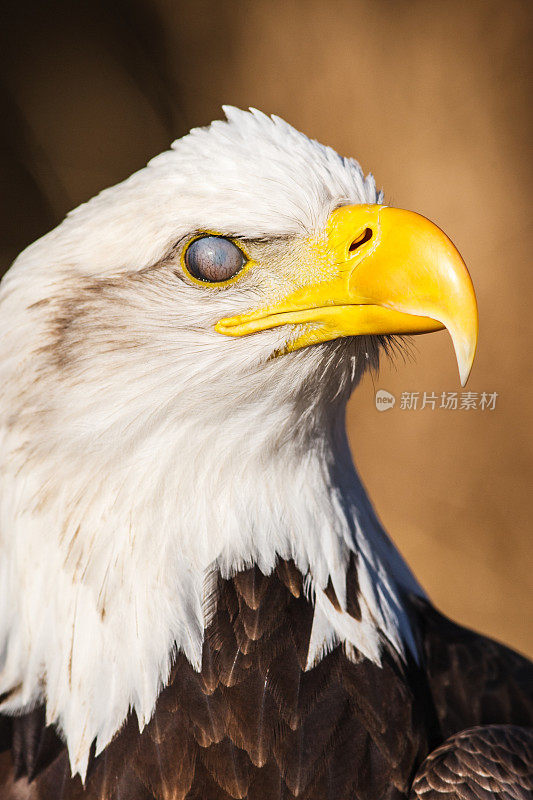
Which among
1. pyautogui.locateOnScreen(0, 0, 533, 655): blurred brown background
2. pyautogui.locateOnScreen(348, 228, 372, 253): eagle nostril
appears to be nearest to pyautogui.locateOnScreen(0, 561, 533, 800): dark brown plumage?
pyautogui.locateOnScreen(348, 228, 372, 253): eagle nostril

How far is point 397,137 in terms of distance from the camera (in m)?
3.09

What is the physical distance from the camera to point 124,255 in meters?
0.97

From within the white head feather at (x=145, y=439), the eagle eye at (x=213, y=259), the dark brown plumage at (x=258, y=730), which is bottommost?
the dark brown plumage at (x=258, y=730)

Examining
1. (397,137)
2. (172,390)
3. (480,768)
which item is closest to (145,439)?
(172,390)

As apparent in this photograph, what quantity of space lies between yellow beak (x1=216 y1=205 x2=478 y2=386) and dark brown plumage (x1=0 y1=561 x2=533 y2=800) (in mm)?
357

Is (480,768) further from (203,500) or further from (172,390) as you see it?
(172,390)

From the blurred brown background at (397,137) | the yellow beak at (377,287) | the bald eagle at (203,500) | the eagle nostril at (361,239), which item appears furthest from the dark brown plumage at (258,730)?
the blurred brown background at (397,137)

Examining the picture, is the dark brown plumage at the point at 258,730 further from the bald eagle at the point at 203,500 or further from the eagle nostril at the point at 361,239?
the eagle nostril at the point at 361,239

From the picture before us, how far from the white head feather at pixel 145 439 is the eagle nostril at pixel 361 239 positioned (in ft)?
0.21

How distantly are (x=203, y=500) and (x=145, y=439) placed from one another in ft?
0.40

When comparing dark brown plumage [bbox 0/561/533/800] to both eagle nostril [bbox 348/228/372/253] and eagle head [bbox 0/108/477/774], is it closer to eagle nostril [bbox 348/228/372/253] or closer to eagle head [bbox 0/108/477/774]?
eagle head [bbox 0/108/477/774]

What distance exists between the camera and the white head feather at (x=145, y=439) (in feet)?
3.16

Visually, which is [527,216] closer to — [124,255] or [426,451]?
[426,451]

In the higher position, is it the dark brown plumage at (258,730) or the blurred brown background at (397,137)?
the blurred brown background at (397,137)
